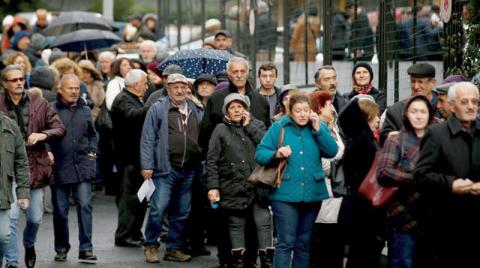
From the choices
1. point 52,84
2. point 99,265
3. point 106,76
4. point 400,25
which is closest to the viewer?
point 99,265

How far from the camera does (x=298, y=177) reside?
1351cm

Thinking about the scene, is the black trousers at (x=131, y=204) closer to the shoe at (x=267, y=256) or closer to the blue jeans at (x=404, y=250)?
the shoe at (x=267, y=256)

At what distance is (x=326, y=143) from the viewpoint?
13.5 meters

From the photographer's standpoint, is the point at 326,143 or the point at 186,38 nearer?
the point at 326,143

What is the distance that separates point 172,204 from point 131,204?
1.33 metres

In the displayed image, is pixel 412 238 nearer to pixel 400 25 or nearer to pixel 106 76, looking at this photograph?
pixel 400 25

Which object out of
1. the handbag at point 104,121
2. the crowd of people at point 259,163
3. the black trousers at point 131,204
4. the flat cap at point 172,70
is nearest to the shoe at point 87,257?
the crowd of people at point 259,163

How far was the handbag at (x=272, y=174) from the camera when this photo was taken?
44.5 feet

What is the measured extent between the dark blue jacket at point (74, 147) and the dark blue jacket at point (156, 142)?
59 centimetres

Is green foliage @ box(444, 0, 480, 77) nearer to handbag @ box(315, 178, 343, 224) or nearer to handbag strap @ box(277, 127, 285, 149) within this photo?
handbag @ box(315, 178, 343, 224)

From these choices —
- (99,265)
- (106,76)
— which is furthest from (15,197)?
(106,76)

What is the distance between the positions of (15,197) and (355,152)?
3.41 metres

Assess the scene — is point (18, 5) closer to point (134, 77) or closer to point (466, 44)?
point (134, 77)

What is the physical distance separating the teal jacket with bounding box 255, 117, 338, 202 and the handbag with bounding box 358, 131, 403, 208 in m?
0.95
